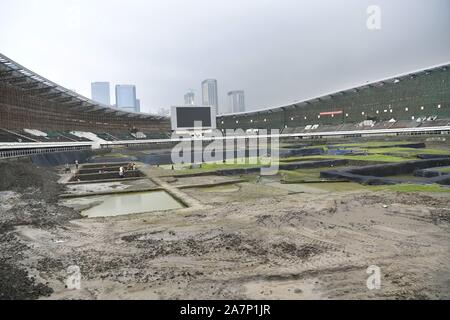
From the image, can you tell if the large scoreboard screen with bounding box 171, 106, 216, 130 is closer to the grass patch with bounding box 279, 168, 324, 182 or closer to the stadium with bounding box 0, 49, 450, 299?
the stadium with bounding box 0, 49, 450, 299

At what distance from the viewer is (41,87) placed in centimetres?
4944

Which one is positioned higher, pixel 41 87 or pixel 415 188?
pixel 41 87

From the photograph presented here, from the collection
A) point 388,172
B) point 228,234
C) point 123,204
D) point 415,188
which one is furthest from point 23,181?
point 388,172

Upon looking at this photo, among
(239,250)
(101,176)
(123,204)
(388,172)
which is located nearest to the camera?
(239,250)

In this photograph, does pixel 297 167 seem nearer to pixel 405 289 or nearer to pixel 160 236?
pixel 160 236

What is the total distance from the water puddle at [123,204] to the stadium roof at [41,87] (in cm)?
2715

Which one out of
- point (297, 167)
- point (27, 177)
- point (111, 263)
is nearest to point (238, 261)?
point (111, 263)

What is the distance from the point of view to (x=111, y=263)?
765 cm

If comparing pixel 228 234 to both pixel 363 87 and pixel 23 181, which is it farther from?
pixel 363 87

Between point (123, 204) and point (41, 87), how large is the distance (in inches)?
1649

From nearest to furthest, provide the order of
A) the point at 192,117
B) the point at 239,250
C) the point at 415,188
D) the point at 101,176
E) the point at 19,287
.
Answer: the point at 19,287
the point at 239,250
the point at 415,188
the point at 101,176
the point at 192,117

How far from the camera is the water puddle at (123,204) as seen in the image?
14305 mm

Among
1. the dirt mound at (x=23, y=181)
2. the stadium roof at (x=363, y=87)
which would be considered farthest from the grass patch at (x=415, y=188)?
the stadium roof at (x=363, y=87)

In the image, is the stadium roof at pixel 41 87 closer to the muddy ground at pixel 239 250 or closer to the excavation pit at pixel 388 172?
the muddy ground at pixel 239 250
